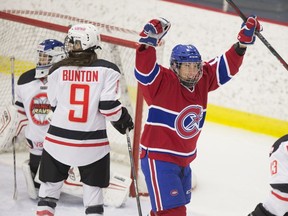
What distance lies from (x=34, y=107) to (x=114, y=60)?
69 cm

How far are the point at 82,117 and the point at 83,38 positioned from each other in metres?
0.35

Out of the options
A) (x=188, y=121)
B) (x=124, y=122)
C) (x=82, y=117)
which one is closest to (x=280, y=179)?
(x=188, y=121)

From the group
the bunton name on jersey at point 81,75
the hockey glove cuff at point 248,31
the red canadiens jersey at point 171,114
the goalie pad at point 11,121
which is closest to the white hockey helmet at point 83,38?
the bunton name on jersey at point 81,75

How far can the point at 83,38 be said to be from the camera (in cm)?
344

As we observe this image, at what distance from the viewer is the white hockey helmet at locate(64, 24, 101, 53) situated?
345cm

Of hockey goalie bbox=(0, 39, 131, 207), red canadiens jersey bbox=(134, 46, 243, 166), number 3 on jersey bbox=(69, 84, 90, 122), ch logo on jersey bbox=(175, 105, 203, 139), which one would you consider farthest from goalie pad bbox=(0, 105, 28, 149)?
ch logo on jersey bbox=(175, 105, 203, 139)

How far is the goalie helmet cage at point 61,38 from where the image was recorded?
14.7ft

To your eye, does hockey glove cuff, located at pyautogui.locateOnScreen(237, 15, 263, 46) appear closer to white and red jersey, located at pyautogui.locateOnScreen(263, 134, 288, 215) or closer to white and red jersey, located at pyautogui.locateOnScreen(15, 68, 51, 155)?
white and red jersey, located at pyautogui.locateOnScreen(263, 134, 288, 215)

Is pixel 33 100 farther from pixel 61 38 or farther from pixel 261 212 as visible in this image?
pixel 261 212

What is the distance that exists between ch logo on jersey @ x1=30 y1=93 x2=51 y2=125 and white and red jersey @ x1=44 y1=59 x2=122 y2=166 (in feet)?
1.98

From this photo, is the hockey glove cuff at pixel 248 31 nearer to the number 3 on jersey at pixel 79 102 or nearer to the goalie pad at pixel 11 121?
the number 3 on jersey at pixel 79 102

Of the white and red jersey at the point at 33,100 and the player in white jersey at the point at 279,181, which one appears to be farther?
the white and red jersey at the point at 33,100

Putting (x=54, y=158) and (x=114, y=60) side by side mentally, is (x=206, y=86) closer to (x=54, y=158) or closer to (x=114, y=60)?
(x=54, y=158)

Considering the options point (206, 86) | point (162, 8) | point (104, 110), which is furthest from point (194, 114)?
point (162, 8)
